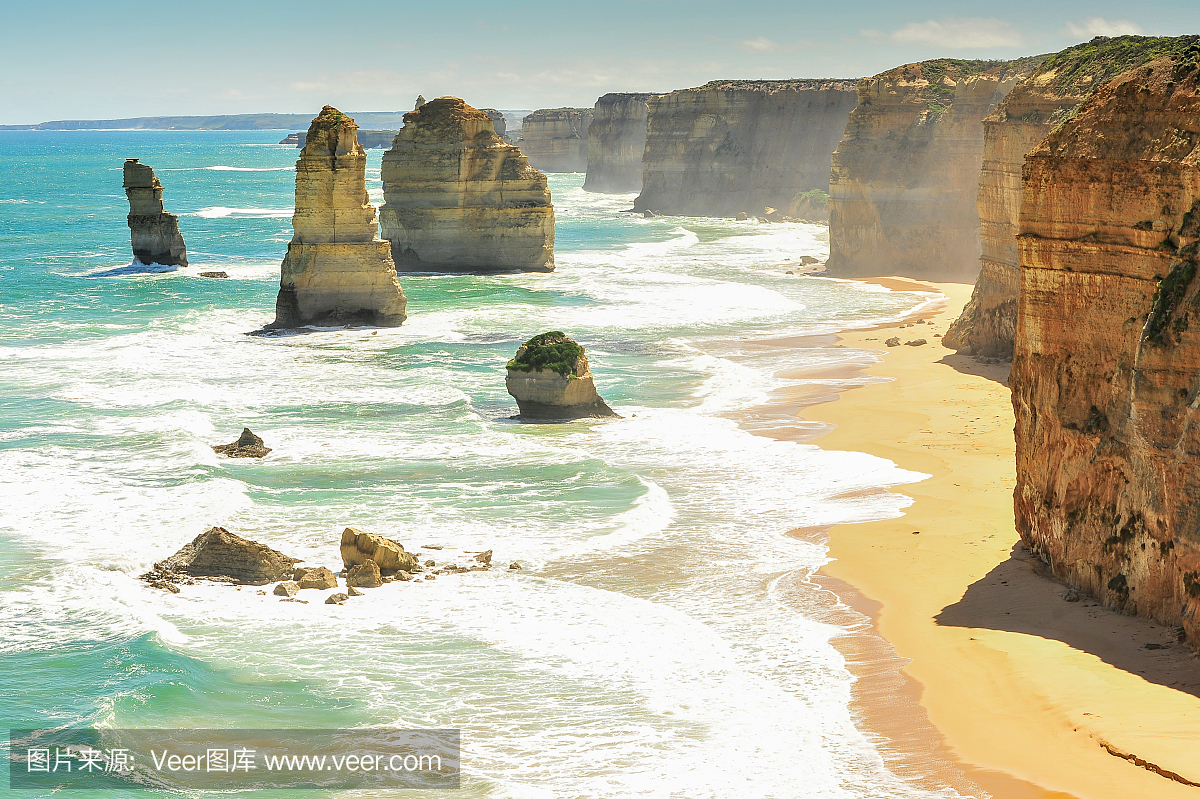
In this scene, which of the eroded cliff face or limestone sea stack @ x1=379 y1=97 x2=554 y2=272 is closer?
the eroded cliff face

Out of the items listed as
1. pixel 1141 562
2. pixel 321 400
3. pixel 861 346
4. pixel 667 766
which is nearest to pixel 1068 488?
pixel 1141 562

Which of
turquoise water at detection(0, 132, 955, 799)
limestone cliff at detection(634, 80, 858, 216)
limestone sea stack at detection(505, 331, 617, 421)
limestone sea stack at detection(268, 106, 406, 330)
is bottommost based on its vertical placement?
turquoise water at detection(0, 132, 955, 799)

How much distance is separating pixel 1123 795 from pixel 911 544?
7.69 m

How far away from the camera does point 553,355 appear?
26.3m

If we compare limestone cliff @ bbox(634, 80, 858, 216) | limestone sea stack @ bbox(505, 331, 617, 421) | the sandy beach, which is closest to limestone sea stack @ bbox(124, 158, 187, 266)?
limestone sea stack @ bbox(505, 331, 617, 421)

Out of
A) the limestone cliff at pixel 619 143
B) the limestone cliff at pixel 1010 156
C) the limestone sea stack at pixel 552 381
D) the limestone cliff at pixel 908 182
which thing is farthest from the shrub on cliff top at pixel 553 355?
the limestone cliff at pixel 619 143

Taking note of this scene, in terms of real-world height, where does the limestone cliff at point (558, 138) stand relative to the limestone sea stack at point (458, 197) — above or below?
above

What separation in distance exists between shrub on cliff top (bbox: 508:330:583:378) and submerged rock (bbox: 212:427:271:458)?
6062mm

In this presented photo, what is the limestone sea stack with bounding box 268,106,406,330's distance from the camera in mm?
37906

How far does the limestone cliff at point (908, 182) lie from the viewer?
171 ft

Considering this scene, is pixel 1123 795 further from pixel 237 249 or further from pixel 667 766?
pixel 237 249

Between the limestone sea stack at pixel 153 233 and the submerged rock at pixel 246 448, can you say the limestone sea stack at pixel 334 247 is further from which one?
the limestone sea stack at pixel 153 233

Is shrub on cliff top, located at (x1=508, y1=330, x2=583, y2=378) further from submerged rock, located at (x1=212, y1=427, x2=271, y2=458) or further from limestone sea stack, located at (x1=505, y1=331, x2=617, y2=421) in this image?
submerged rock, located at (x1=212, y1=427, x2=271, y2=458)

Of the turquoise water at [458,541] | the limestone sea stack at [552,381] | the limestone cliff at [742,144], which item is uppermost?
the limestone cliff at [742,144]
